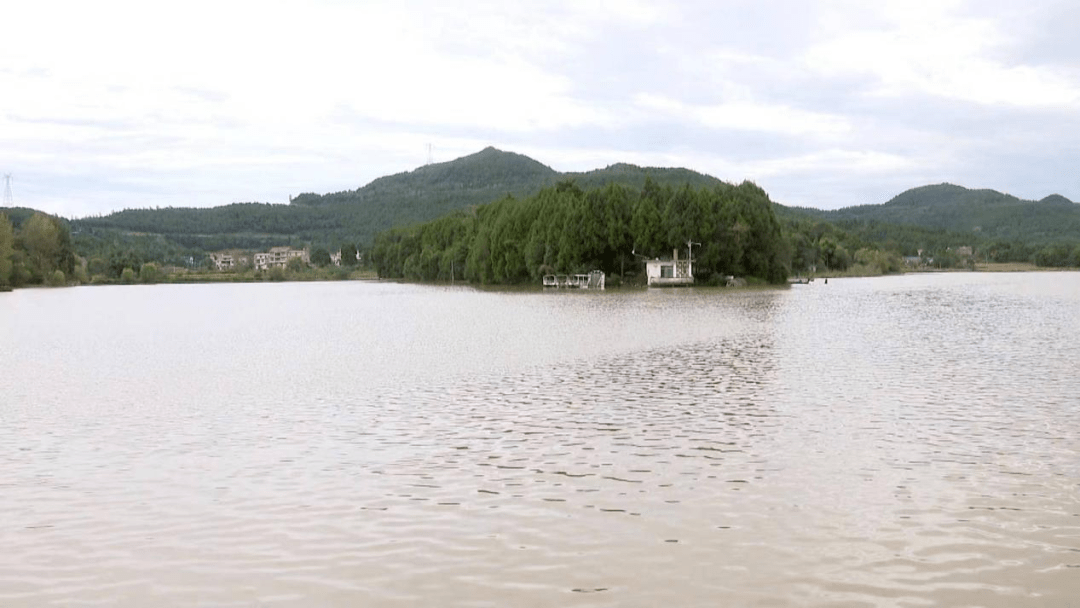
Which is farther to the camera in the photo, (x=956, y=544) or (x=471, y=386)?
(x=471, y=386)

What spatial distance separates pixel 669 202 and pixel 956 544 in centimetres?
9854

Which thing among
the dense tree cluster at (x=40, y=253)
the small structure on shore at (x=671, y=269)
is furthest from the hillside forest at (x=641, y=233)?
the dense tree cluster at (x=40, y=253)

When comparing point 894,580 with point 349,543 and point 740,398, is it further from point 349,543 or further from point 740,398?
point 740,398

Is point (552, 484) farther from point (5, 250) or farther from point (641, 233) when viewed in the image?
point (5, 250)

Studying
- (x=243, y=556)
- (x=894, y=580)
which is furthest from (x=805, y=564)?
(x=243, y=556)

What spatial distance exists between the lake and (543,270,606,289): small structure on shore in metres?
76.4

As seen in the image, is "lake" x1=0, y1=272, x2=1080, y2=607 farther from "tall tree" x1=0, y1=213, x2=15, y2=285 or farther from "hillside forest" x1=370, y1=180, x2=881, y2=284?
"tall tree" x1=0, y1=213, x2=15, y2=285

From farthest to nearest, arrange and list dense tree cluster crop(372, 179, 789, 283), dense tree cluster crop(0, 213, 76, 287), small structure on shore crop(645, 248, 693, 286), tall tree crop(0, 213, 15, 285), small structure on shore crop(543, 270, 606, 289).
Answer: dense tree cluster crop(0, 213, 76, 287)
tall tree crop(0, 213, 15, 285)
dense tree cluster crop(372, 179, 789, 283)
small structure on shore crop(543, 270, 606, 289)
small structure on shore crop(645, 248, 693, 286)

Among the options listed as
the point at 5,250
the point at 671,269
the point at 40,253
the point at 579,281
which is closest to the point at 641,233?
the point at 671,269

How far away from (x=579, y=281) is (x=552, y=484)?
306 ft

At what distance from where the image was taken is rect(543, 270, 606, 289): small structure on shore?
342 ft

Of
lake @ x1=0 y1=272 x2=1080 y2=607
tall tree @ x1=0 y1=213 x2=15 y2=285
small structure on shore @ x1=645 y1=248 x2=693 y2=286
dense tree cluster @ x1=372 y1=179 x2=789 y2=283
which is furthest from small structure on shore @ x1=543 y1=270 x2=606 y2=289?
lake @ x1=0 y1=272 x2=1080 y2=607

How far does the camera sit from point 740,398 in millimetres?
19609

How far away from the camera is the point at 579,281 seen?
344 ft
